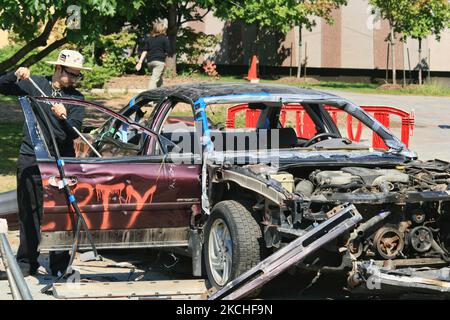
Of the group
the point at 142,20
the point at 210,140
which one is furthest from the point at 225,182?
the point at 142,20

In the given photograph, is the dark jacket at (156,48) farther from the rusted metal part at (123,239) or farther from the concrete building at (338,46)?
the concrete building at (338,46)

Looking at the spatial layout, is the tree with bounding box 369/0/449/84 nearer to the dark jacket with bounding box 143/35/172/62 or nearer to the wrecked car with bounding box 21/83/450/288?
the dark jacket with bounding box 143/35/172/62

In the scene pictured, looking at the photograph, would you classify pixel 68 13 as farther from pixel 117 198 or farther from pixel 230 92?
pixel 117 198

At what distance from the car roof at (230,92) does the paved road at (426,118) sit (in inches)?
268

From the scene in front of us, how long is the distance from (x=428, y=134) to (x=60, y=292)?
12974 mm

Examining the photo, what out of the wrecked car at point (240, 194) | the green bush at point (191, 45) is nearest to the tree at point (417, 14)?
the green bush at point (191, 45)

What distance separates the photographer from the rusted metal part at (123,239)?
6695 mm

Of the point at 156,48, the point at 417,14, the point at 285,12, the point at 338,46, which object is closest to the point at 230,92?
the point at 156,48

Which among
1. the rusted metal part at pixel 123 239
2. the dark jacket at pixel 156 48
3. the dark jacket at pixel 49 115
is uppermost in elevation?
the dark jacket at pixel 156 48

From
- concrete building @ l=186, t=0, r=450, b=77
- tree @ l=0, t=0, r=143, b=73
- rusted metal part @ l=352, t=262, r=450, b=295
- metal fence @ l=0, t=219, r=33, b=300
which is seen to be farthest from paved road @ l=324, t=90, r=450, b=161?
metal fence @ l=0, t=219, r=33, b=300

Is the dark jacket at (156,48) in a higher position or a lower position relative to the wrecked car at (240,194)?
higher

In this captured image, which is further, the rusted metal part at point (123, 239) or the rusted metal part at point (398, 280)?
the rusted metal part at point (123, 239)

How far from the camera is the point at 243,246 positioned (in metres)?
6.36

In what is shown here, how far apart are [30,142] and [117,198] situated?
0.96 meters
